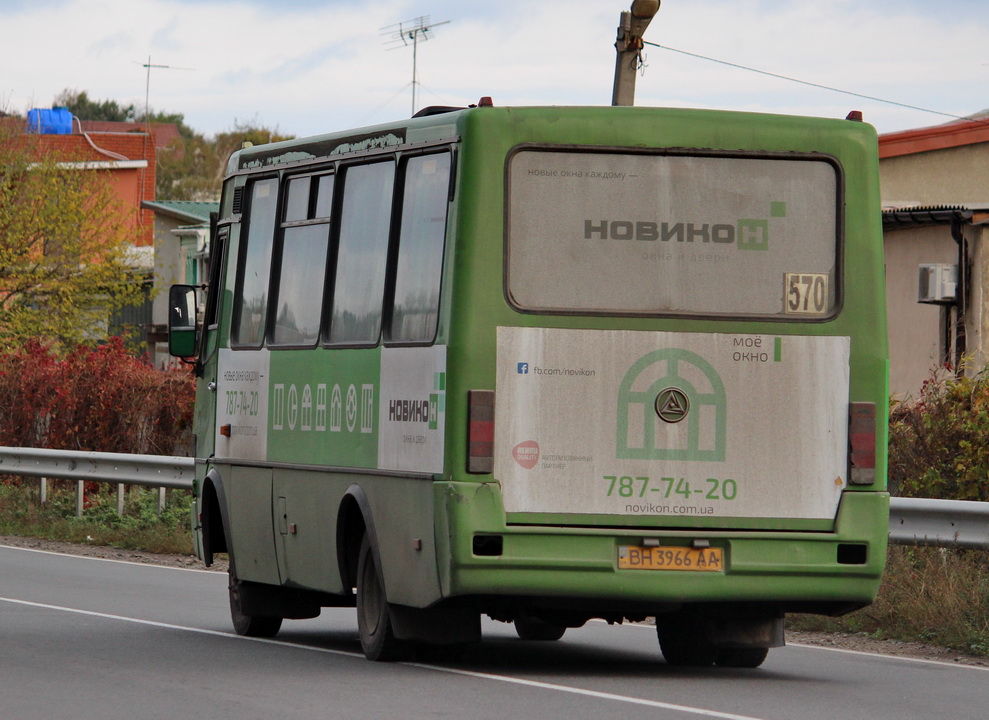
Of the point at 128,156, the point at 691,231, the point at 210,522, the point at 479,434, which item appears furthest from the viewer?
the point at 128,156

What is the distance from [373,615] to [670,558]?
1.94 m

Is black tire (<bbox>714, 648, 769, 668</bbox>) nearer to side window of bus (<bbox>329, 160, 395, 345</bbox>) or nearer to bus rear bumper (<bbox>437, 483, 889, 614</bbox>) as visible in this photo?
bus rear bumper (<bbox>437, 483, 889, 614</bbox>)

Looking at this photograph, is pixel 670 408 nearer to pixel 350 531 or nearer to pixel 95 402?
pixel 350 531

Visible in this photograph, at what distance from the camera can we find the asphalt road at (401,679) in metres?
9.55

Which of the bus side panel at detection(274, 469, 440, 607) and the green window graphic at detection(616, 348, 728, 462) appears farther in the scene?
the bus side panel at detection(274, 469, 440, 607)

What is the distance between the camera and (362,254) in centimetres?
1177

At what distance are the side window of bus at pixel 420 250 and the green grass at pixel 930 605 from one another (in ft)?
14.3

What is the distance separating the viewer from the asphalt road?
376 inches

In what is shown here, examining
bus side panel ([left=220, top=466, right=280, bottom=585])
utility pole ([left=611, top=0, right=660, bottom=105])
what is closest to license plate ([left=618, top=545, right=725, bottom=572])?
bus side panel ([left=220, top=466, right=280, bottom=585])

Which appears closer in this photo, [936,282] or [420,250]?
[420,250]

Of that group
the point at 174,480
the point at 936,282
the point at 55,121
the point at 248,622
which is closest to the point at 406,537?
the point at 248,622

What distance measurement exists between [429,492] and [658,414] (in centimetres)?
125

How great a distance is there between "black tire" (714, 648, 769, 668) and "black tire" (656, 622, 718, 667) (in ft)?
0.17

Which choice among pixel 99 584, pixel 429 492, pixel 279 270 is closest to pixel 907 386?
pixel 99 584
